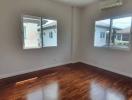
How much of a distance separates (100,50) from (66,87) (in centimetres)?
209

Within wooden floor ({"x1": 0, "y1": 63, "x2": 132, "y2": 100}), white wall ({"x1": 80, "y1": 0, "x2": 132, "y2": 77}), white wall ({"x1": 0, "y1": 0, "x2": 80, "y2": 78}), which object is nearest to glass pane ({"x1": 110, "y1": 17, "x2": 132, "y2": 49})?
Result: white wall ({"x1": 80, "y1": 0, "x2": 132, "y2": 77})

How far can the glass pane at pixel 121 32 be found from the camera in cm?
316

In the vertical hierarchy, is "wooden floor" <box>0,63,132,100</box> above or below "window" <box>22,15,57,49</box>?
below

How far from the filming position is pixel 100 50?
398 centimetres

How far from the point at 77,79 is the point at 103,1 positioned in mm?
2658

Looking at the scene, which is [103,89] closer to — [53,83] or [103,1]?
[53,83]

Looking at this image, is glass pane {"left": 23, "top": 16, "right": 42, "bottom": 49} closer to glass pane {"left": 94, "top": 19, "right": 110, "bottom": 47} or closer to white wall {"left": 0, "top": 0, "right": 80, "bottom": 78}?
white wall {"left": 0, "top": 0, "right": 80, "bottom": 78}

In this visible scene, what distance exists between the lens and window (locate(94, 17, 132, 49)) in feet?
10.5

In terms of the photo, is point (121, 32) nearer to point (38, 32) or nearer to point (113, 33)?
point (113, 33)

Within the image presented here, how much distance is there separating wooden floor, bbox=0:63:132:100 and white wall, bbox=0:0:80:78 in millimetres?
394

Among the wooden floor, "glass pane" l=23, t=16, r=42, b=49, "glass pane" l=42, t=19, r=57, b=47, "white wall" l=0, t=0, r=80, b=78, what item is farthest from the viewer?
"glass pane" l=42, t=19, r=57, b=47

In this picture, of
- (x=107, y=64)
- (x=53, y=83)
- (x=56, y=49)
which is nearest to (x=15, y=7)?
(x=56, y=49)

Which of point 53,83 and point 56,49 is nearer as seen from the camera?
point 53,83

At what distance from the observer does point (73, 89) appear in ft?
8.06
